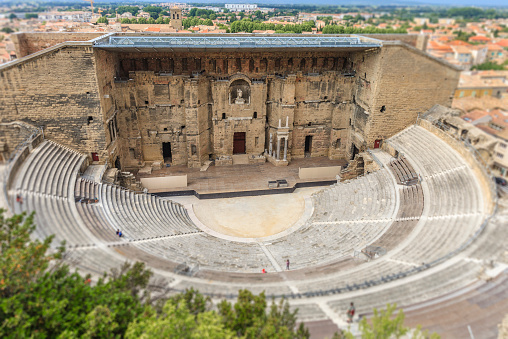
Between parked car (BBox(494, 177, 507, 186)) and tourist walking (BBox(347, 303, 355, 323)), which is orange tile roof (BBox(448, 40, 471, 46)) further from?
tourist walking (BBox(347, 303, 355, 323))

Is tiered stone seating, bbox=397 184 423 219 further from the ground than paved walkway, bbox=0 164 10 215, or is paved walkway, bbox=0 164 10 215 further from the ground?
paved walkway, bbox=0 164 10 215

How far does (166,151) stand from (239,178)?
847cm

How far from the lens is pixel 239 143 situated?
36844mm

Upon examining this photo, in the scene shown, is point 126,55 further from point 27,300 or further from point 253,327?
point 253,327

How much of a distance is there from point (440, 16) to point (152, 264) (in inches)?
1320

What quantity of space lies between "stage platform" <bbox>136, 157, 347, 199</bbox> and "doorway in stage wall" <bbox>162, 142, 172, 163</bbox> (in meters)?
1.37

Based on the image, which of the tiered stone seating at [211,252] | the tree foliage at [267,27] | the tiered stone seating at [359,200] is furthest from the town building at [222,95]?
the tiered stone seating at [211,252]

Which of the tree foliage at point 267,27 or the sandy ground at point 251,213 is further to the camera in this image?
the tree foliage at point 267,27

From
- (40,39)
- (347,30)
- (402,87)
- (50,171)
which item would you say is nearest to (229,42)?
(402,87)

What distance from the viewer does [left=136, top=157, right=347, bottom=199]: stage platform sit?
30.7 metres

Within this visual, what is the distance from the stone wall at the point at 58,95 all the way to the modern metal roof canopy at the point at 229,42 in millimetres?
2298

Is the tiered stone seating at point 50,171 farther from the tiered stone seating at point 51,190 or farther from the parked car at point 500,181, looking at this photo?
the parked car at point 500,181

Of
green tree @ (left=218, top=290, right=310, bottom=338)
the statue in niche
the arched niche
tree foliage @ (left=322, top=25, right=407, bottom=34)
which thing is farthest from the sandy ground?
tree foliage @ (left=322, top=25, right=407, bottom=34)

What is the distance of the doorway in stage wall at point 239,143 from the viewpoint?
36406mm
